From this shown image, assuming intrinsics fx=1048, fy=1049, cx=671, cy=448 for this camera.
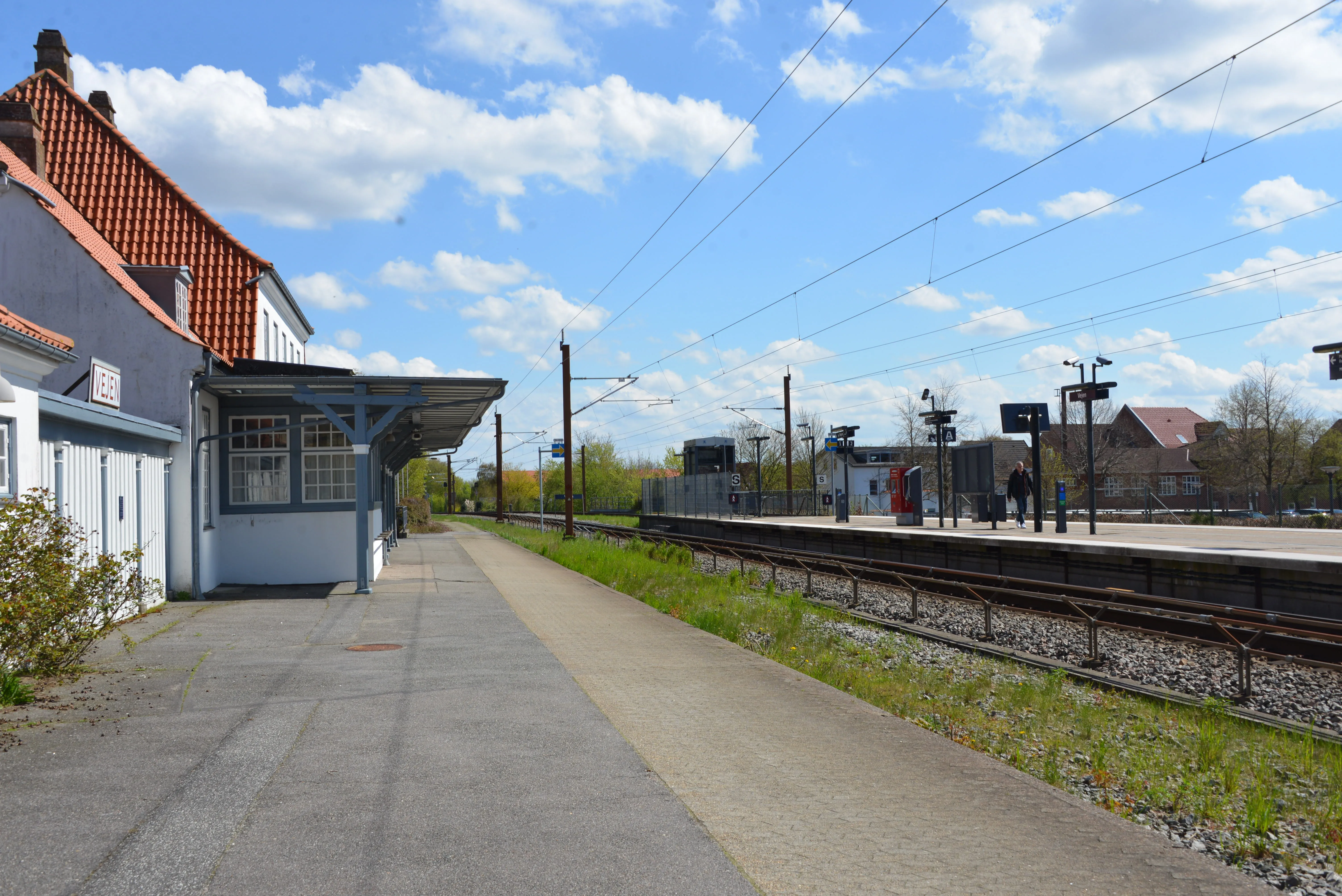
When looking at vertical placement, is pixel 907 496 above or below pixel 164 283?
below

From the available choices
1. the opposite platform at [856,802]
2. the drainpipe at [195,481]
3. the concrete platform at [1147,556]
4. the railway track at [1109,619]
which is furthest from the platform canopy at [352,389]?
the concrete platform at [1147,556]

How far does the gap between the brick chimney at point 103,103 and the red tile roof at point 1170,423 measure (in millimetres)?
76197

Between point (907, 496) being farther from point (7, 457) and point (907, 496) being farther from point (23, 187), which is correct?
point (7, 457)

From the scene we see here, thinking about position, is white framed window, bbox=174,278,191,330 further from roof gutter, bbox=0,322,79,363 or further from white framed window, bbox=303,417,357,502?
roof gutter, bbox=0,322,79,363

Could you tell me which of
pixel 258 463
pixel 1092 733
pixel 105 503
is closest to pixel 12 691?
pixel 105 503

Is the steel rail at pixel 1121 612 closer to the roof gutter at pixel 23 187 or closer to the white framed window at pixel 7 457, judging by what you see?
the white framed window at pixel 7 457

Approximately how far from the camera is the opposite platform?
4.50m

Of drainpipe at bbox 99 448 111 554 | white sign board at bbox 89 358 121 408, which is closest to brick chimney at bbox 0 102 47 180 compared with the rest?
white sign board at bbox 89 358 121 408

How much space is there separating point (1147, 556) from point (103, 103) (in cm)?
2907

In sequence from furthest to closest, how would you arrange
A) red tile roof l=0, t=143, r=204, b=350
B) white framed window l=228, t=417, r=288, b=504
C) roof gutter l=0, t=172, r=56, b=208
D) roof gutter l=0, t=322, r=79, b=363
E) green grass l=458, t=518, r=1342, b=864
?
white framed window l=228, t=417, r=288, b=504 < roof gutter l=0, t=172, r=56, b=208 < red tile roof l=0, t=143, r=204, b=350 < roof gutter l=0, t=322, r=79, b=363 < green grass l=458, t=518, r=1342, b=864

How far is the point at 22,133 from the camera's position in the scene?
21797mm

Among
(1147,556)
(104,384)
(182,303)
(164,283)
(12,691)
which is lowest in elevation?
(12,691)

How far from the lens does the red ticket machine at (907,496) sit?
31.1 meters

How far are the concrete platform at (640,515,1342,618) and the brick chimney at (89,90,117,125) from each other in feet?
77.3
